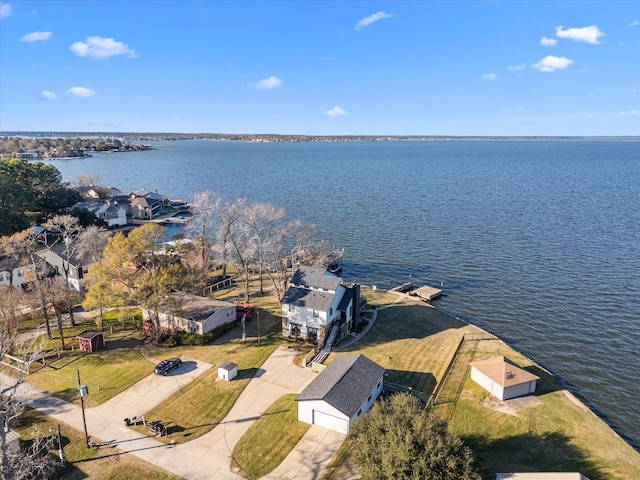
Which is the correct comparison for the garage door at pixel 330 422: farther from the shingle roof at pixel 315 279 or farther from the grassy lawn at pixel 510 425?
the shingle roof at pixel 315 279

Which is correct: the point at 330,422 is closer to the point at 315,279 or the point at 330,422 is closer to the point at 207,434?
the point at 207,434

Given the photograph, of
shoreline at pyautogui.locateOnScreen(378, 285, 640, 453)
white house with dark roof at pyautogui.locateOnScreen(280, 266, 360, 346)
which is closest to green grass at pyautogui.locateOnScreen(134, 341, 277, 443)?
white house with dark roof at pyautogui.locateOnScreen(280, 266, 360, 346)

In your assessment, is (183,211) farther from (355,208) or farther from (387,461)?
(387,461)

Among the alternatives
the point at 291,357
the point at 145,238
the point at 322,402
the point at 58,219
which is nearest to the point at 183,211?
the point at 58,219

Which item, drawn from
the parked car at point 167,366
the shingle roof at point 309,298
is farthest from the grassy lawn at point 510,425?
the parked car at point 167,366

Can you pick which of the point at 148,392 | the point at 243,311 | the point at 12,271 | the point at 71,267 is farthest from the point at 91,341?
the point at 12,271

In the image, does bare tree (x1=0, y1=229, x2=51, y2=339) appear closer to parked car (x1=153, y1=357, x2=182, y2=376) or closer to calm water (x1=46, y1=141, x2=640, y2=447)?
parked car (x1=153, y1=357, x2=182, y2=376)
